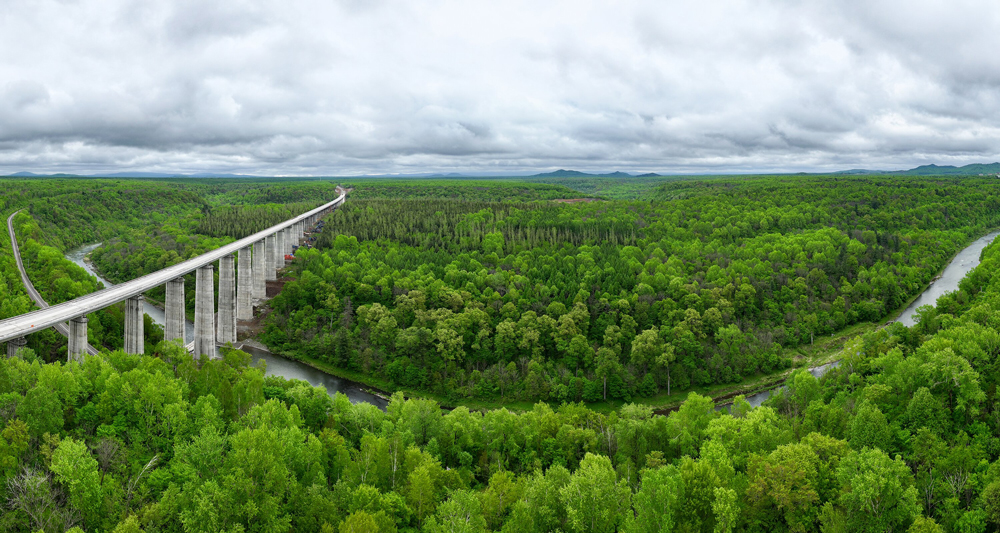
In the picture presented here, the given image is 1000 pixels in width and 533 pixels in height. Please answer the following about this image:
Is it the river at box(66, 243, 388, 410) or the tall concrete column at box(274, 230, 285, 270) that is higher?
the tall concrete column at box(274, 230, 285, 270)

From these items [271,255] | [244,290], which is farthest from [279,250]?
[244,290]

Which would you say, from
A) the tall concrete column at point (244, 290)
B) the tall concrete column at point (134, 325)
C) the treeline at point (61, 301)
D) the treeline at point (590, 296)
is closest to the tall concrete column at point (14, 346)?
the treeline at point (61, 301)

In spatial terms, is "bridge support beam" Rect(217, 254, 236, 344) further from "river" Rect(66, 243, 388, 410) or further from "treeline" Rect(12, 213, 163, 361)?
"treeline" Rect(12, 213, 163, 361)

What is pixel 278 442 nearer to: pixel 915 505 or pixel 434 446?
pixel 434 446

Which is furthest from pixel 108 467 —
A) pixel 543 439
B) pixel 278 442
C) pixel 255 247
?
pixel 255 247

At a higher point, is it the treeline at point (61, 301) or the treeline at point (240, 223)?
the treeline at point (240, 223)

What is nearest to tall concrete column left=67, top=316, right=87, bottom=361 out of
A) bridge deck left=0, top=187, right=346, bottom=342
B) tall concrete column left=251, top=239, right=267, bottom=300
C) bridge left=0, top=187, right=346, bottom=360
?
bridge left=0, top=187, right=346, bottom=360

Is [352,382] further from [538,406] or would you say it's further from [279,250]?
[279,250]

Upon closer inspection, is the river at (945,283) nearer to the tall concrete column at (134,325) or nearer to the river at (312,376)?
the river at (312,376)
